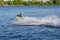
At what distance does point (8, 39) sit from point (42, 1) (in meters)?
148

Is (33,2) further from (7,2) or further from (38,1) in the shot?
(7,2)

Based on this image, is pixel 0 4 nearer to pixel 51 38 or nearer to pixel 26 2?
pixel 26 2

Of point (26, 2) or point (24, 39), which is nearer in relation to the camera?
point (24, 39)

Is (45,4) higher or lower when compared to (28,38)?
lower

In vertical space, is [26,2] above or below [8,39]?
below

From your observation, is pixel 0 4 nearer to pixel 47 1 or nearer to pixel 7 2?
pixel 7 2

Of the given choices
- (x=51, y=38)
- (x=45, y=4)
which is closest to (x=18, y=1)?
(x=45, y=4)

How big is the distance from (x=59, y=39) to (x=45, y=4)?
15139 cm

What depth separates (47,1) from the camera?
558 feet

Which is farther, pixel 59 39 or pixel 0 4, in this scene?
pixel 0 4

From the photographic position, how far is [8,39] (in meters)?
21.5

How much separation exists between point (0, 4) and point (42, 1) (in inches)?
1096

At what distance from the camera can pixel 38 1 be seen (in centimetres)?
A: 17175

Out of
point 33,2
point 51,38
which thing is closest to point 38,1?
point 33,2
